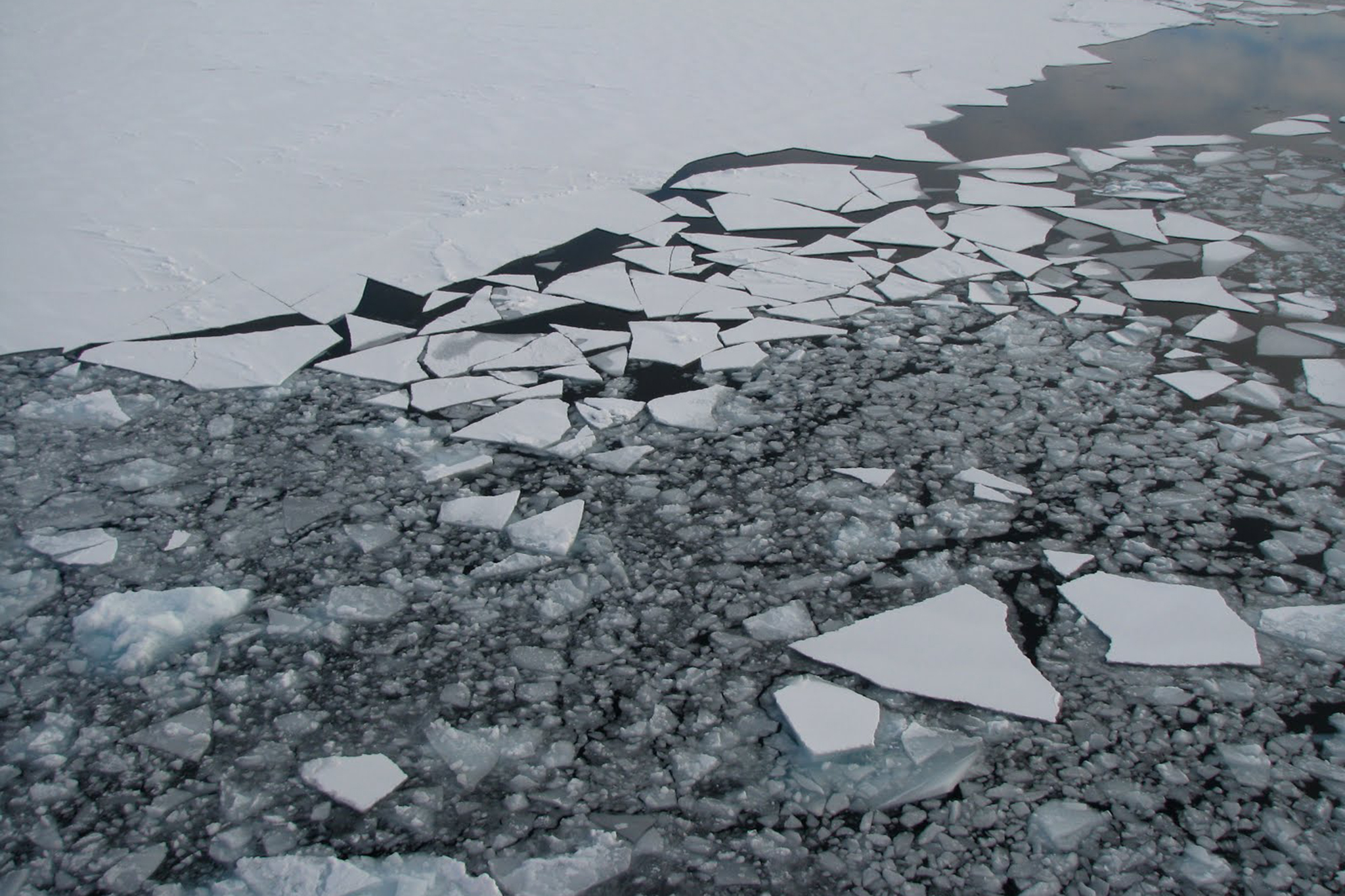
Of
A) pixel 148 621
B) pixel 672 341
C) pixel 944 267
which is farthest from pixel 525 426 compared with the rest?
pixel 944 267

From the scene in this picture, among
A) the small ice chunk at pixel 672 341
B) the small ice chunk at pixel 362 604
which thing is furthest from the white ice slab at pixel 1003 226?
the small ice chunk at pixel 362 604

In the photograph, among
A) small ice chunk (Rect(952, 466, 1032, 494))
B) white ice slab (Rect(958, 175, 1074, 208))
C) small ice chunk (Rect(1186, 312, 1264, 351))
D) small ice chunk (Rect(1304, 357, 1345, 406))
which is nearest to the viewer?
small ice chunk (Rect(952, 466, 1032, 494))

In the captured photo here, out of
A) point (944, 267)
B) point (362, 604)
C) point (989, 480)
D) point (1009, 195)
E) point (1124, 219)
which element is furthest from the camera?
point (1009, 195)

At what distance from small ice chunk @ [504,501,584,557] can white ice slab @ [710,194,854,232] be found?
7.13 ft

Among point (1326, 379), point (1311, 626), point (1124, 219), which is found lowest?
point (1311, 626)

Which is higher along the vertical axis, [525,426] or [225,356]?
[225,356]

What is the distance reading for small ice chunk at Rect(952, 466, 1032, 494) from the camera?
8.31 ft

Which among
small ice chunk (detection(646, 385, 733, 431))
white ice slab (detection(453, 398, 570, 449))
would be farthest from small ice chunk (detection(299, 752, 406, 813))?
small ice chunk (detection(646, 385, 733, 431))

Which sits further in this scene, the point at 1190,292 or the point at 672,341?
the point at 1190,292

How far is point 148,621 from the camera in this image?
2033mm

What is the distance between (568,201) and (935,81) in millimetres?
3419

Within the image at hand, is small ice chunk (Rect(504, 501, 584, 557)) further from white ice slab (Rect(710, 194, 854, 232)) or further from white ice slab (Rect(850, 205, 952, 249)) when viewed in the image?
white ice slab (Rect(850, 205, 952, 249))

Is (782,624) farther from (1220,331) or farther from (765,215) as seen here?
(765,215)

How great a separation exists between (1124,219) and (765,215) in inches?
62.8
